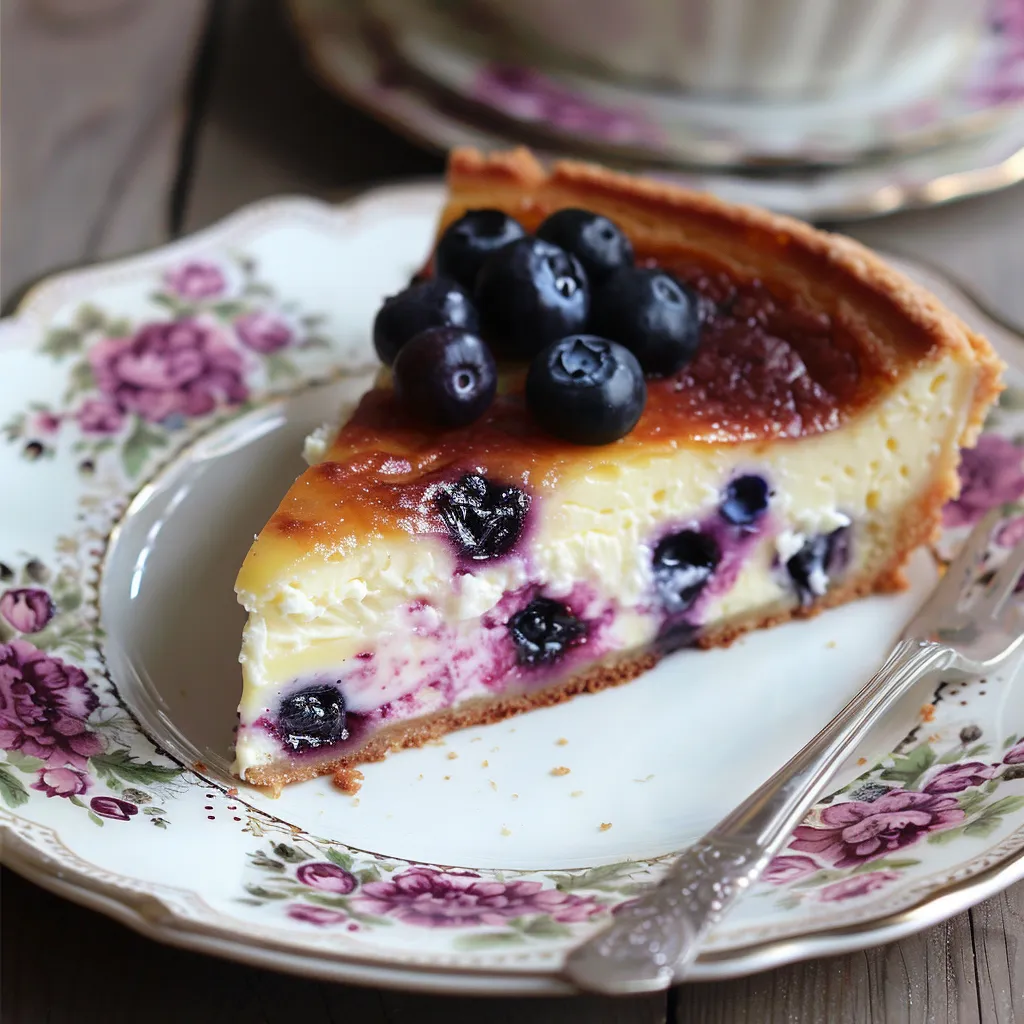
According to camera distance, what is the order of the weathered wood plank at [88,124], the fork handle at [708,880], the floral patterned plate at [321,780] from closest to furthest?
the fork handle at [708,880]
the floral patterned plate at [321,780]
the weathered wood plank at [88,124]

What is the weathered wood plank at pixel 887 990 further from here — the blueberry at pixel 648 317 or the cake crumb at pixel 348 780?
the blueberry at pixel 648 317

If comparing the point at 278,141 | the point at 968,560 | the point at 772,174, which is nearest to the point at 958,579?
the point at 968,560

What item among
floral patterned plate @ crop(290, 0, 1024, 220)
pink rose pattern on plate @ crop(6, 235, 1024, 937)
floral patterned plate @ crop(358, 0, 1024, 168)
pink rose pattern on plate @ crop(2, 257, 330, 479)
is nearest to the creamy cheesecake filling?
pink rose pattern on plate @ crop(6, 235, 1024, 937)

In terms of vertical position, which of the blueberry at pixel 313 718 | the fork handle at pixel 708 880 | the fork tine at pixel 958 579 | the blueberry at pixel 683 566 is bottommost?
the blueberry at pixel 313 718

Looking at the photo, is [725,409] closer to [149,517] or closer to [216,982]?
[149,517]

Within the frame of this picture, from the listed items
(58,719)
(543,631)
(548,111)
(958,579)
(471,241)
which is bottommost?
(58,719)

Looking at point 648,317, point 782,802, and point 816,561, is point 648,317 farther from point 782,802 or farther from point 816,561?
point 782,802

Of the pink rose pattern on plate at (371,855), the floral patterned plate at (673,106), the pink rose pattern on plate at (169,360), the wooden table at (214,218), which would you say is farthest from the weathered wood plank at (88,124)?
the pink rose pattern on plate at (371,855)

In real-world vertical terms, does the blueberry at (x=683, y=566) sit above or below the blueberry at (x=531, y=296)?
below
